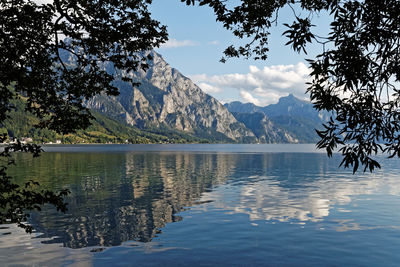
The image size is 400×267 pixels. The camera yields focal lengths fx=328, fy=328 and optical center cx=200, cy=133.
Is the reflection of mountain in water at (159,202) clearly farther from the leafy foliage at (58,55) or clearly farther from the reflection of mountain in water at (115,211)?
the leafy foliage at (58,55)

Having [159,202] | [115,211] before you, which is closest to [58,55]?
[115,211]

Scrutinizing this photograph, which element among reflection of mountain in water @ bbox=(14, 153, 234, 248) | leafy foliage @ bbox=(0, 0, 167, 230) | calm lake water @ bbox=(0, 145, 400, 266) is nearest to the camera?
leafy foliage @ bbox=(0, 0, 167, 230)

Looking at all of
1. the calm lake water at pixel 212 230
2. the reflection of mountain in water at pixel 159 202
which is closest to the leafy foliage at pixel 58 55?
the calm lake water at pixel 212 230

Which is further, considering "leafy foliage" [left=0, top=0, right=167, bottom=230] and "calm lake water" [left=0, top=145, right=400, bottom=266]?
"calm lake water" [left=0, top=145, right=400, bottom=266]

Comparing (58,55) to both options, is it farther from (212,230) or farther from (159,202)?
(159,202)

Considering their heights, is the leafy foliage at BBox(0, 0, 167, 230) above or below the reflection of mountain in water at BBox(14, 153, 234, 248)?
above

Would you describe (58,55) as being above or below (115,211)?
above

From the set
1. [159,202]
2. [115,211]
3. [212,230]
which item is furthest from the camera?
[159,202]

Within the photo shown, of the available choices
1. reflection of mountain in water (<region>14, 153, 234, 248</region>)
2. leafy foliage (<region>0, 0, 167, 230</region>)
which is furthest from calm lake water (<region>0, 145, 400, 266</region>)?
leafy foliage (<region>0, 0, 167, 230</region>)

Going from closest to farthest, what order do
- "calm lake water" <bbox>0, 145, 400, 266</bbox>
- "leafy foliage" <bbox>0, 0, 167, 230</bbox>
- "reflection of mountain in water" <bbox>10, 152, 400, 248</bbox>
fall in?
"leafy foliage" <bbox>0, 0, 167, 230</bbox> → "calm lake water" <bbox>0, 145, 400, 266</bbox> → "reflection of mountain in water" <bbox>10, 152, 400, 248</bbox>

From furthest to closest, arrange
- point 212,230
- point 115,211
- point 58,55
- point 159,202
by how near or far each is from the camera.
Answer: point 159,202 < point 115,211 < point 212,230 < point 58,55

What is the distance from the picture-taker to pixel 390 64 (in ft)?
34.7

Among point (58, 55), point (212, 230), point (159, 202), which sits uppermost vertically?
point (58, 55)

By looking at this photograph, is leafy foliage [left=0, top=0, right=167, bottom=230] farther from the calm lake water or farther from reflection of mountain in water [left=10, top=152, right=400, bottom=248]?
reflection of mountain in water [left=10, top=152, right=400, bottom=248]
